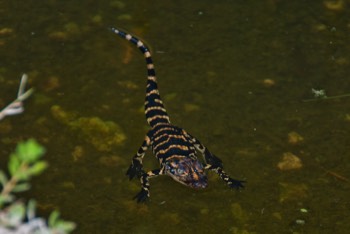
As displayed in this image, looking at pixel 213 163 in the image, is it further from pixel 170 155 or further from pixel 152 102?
pixel 152 102

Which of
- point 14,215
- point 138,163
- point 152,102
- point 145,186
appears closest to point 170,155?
point 138,163

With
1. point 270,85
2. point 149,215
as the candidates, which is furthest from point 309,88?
point 149,215

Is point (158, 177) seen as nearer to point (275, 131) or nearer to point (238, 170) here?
point (238, 170)

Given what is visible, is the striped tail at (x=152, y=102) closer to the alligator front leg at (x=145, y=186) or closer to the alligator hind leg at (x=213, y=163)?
the alligator hind leg at (x=213, y=163)

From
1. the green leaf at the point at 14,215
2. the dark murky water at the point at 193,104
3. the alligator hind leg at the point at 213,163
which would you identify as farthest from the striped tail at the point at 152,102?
the green leaf at the point at 14,215

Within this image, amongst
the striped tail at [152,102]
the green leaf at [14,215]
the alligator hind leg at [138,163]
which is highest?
the green leaf at [14,215]

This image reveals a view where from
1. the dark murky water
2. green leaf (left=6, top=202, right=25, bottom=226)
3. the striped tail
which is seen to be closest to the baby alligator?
the striped tail
